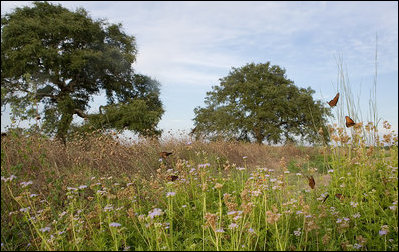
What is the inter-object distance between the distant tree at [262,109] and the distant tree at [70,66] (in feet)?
13.3

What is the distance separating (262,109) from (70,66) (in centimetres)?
1139

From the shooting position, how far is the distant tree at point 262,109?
18766 mm

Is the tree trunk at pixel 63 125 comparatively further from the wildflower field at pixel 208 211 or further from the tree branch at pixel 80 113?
the wildflower field at pixel 208 211

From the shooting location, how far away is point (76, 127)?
16234 mm

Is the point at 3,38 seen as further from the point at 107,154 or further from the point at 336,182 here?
the point at 336,182

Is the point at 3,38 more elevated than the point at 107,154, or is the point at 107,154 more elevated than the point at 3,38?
the point at 3,38

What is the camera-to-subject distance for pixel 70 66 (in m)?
15.4

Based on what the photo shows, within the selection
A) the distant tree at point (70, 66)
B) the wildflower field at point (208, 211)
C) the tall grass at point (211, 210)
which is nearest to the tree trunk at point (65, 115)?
the distant tree at point (70, 66)

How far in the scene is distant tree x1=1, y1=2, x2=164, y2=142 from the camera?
50.4ft

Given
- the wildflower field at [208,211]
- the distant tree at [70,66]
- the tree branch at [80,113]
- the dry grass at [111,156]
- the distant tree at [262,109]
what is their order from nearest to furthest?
the wildflower field at [208,211], the dry grass at [111,156], the distant tree at [70,66], the tree branch at [80,113], the distant tree at [262,109]

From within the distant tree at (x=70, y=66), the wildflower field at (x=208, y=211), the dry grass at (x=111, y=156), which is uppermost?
the distant tree at (x=70, y=66)

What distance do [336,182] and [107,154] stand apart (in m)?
4.92

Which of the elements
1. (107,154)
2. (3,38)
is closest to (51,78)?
(3,38)

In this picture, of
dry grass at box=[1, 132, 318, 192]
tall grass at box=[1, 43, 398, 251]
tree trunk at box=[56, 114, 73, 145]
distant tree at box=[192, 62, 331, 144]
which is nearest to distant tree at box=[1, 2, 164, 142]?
tree trunk at box=[56, 114, 73, 145]
